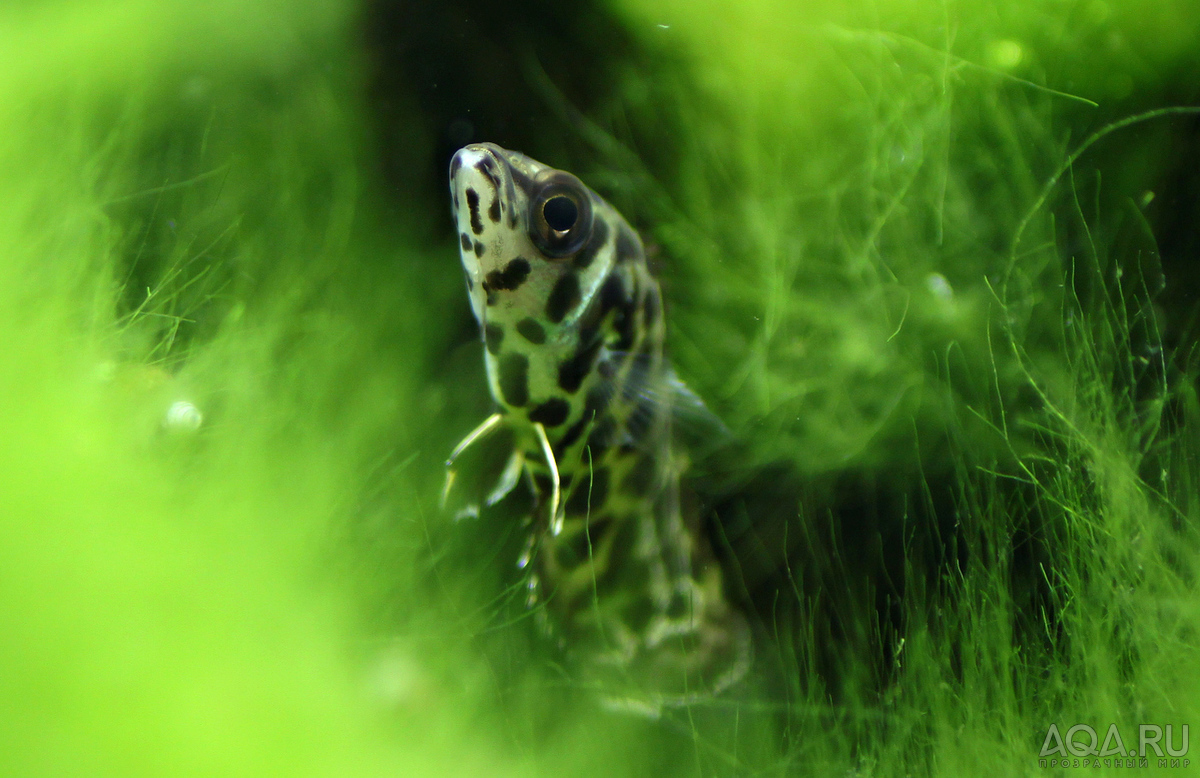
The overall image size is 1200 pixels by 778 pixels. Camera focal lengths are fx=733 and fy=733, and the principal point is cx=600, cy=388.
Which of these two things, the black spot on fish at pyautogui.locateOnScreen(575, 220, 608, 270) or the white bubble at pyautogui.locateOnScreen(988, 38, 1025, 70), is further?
the white bubble at pyautogui.locateOnScreen(988, 38, 1025, 70)

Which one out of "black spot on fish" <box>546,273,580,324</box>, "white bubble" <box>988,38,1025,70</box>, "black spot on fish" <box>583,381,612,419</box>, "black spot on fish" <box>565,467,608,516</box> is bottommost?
"black spot on fish" <box>565,467,608,516</box>

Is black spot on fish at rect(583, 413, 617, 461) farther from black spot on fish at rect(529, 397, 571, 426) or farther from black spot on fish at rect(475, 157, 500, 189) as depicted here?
black spot on fish at rect(475, 157, 500, 189)

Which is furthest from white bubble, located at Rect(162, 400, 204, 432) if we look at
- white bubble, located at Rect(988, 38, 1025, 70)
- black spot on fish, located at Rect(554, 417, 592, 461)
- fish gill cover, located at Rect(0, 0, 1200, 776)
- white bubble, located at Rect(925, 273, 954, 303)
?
white bubble, located at Rect(988, 38, 1025, 70)

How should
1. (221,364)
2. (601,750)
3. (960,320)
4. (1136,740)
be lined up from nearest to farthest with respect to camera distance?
1. (1136,740)
2. (601,750)
3. (221,364)
4. (960,320)

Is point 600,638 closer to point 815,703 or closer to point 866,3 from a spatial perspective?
point 815,703

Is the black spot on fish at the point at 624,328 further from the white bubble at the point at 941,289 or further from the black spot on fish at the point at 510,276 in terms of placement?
the white bubble at the point at 941,289

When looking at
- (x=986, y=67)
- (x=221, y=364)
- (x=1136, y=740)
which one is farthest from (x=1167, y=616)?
(x=221, y=364)
